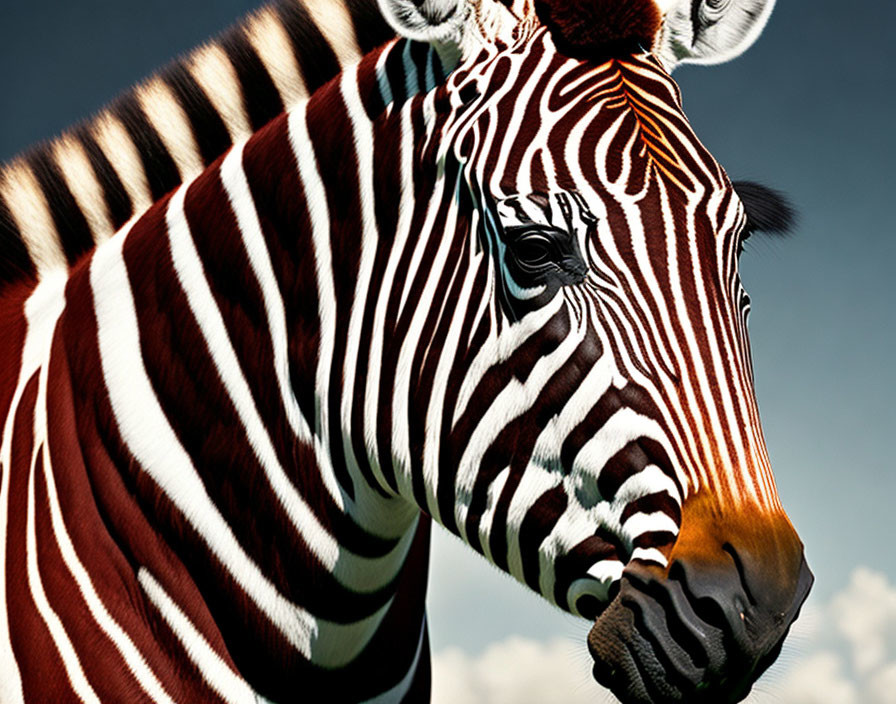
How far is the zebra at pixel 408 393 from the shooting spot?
250 cm

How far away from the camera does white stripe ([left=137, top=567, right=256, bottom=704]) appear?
3.10 metres

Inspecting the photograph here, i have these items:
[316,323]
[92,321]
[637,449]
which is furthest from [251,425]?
[637,449]

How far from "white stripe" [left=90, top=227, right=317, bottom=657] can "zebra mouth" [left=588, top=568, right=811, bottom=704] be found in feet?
3.90

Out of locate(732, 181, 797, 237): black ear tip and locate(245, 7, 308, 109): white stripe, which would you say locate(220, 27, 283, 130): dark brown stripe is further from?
locate(732, 181, 797, 237): black ear tip

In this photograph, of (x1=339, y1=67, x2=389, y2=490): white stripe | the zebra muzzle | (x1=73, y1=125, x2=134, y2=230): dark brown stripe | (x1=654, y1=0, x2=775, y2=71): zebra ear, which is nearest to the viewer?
the zebra muzzle

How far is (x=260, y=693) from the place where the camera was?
3.13 meters

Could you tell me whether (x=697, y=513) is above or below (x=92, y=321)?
below

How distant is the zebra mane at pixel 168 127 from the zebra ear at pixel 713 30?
1.07 m

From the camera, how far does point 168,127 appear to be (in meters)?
Answer: 3.90

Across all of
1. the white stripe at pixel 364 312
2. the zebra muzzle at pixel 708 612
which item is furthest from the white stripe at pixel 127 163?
the zebra muzzle at pixel 708 612

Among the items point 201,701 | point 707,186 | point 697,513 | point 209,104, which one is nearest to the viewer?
point 697,513

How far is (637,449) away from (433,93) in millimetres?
1424

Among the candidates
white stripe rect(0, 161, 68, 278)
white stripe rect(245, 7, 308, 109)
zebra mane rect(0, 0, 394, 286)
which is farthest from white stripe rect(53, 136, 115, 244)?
white stripe rect(245, 7, 308, 109)

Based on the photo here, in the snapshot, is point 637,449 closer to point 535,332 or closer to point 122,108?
point 535,332
